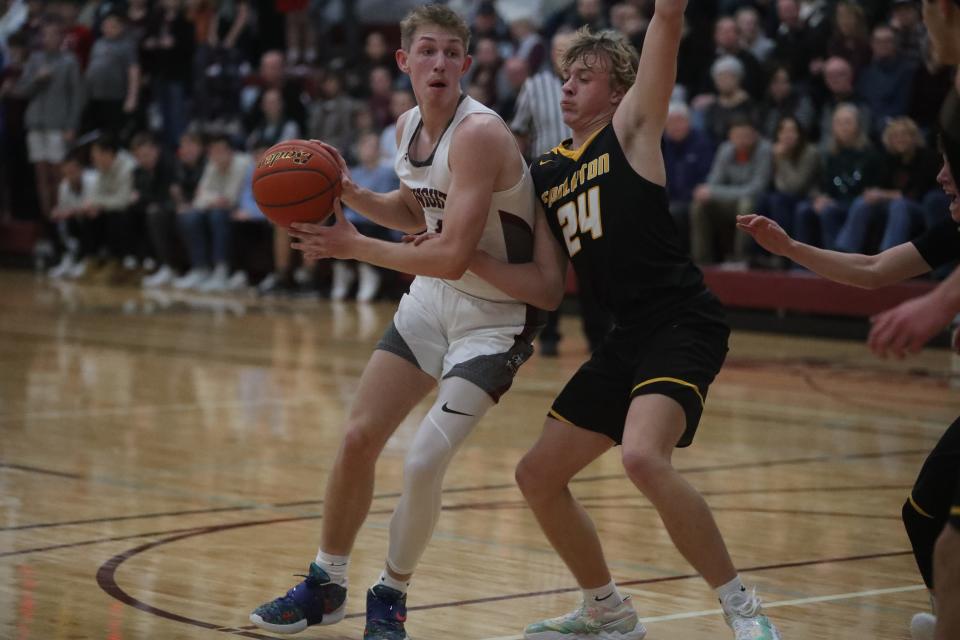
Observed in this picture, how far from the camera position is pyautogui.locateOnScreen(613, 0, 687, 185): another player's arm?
4.21 meters

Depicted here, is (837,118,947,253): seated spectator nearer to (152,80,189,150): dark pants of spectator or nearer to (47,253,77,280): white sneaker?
(152,80,189,150): dark pants of spectator

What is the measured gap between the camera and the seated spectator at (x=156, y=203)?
1852 cm

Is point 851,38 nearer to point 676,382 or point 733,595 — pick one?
point 676,382

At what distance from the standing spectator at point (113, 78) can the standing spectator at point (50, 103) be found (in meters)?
0.24

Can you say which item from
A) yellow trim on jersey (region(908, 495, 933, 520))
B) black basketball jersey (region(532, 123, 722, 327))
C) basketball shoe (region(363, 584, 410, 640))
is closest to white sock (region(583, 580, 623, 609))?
basketball shoe (region(363, 584, 410, 640))

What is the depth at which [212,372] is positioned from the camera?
10.8 meters

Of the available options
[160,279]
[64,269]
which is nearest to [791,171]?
[160,279]

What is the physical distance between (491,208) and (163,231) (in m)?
14.4

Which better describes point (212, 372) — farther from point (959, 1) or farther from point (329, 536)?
point (959, 1)

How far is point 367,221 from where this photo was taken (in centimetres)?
1589

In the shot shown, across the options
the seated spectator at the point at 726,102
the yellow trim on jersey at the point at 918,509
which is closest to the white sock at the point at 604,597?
the yellow trim on jersey at the point at 918,509

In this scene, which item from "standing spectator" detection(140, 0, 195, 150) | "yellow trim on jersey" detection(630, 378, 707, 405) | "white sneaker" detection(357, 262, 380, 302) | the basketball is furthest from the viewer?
"standing spectator" detection(140, 0, 195, 150)

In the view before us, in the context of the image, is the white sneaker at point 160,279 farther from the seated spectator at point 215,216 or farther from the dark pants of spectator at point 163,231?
the seated spectator at point 215,216

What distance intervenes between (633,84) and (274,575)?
6.96ft
